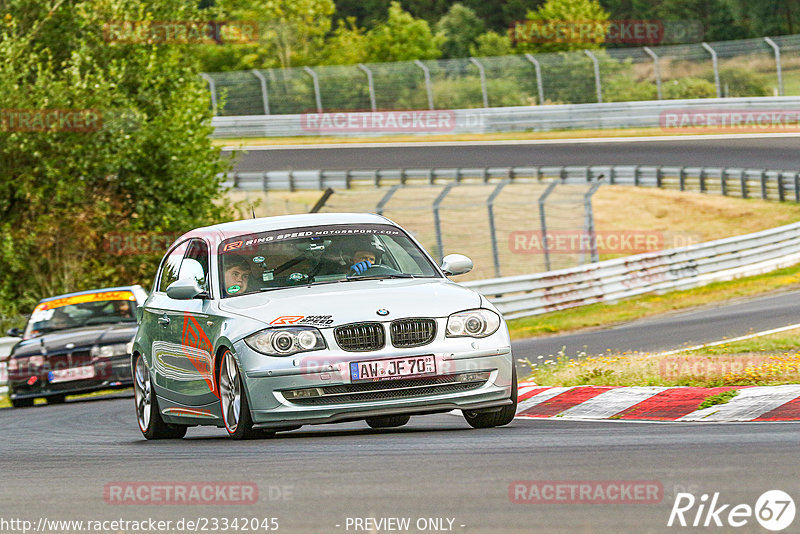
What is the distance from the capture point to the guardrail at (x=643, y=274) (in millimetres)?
24141

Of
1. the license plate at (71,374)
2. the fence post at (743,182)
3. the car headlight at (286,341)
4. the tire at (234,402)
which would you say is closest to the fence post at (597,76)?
the fence post at (743,182)

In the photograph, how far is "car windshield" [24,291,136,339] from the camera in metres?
17.0

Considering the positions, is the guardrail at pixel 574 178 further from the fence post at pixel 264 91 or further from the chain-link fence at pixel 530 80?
the fence post at pixel 264 91

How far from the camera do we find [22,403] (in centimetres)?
1716

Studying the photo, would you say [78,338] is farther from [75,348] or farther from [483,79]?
[483,79]

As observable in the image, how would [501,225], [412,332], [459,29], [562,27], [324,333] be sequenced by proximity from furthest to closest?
[459,29] < [562,27] < [501,225] < [412,332] < [324,333]

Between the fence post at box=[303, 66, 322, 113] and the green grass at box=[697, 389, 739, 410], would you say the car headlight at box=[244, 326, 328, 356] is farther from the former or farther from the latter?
the fence post at box=[303, 66, 322, 113]

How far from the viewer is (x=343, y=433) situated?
9.05 metres

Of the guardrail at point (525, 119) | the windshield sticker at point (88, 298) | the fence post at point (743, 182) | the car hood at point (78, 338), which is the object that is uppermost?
the windshield sticker at point (88, 298)

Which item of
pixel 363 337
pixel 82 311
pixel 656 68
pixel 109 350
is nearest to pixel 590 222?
pixel 82 311

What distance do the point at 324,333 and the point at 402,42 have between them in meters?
67.5

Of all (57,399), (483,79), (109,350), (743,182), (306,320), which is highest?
(306,320)

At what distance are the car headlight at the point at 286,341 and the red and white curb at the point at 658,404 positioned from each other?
2308 millimetres

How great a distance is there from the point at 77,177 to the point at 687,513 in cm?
2278
